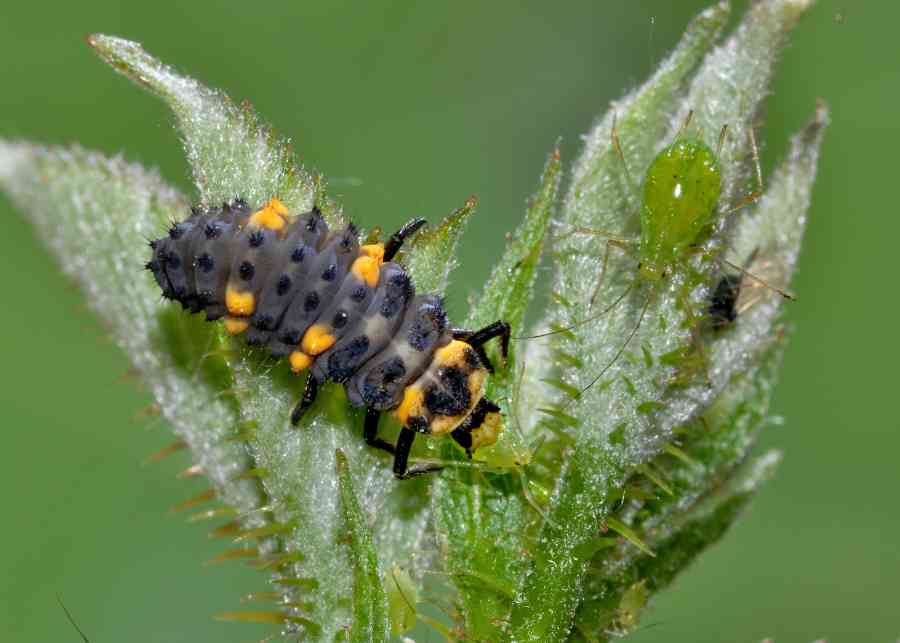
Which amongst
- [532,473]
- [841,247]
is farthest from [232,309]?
[841,247]

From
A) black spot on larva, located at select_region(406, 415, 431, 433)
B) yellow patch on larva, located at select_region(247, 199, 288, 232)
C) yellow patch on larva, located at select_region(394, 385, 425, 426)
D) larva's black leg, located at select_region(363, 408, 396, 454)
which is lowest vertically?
larva's black leg, located at select_region(363, 408, 396, 454)

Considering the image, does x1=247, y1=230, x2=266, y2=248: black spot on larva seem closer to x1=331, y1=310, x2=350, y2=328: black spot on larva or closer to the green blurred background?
x1=331, y1=310, x2=350, y2=328: black spot on larva

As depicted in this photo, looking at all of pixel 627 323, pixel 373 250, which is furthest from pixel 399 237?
pixel 627 323

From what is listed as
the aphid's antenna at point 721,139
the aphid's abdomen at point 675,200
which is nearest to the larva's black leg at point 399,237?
the aphid's abdomen at point 675,200

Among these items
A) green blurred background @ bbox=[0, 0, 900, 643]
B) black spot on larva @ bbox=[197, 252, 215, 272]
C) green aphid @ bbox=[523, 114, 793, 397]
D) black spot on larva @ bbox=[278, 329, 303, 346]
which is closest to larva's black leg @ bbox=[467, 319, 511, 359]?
green aphid @ bbox=[523, 114, 793, 397]

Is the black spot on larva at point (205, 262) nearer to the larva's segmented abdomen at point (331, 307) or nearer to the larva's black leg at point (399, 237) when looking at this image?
the larva's segmented abdomen at point (331, 307)
